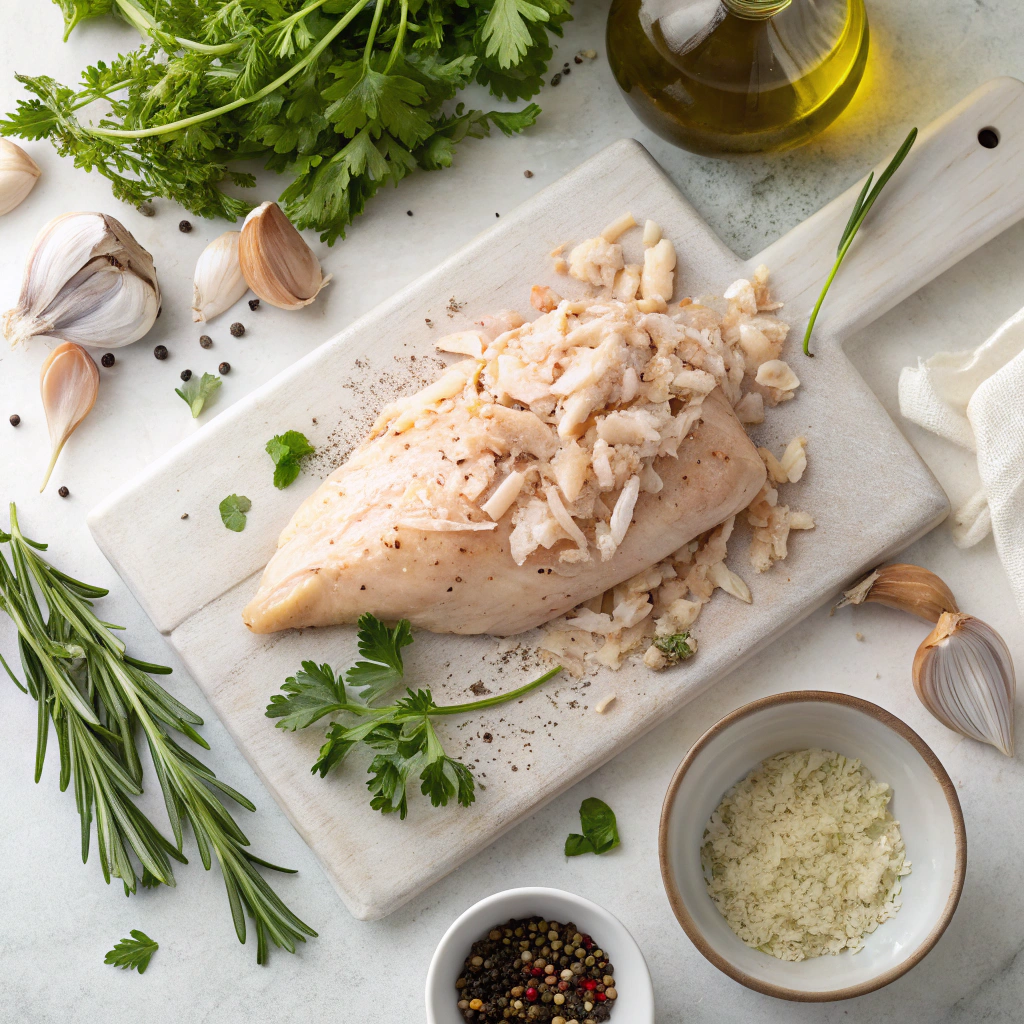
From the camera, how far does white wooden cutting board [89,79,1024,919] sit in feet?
7.97

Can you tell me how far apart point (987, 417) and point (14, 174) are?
286 centimetres

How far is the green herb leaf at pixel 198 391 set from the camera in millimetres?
2707

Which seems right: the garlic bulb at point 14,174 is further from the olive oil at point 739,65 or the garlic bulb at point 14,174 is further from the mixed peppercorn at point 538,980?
the mixed peppercorn at point 538,980

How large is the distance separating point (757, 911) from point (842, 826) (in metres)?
0.30

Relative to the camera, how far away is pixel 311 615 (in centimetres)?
237

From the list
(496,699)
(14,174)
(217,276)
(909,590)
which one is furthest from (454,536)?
(14,174)

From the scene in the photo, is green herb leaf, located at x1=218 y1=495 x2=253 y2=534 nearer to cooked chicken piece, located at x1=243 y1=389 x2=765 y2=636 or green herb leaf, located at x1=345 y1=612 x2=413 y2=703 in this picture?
cooked chicken piece, located at x1=243 y1=389 x2=765 y2=636

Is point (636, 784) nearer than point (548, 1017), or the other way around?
point (548, 1017)

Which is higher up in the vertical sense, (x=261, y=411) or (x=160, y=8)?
(x=160, y=8)

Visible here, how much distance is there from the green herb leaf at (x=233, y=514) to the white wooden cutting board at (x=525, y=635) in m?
0.02

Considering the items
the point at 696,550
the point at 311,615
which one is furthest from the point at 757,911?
the point at 311,615

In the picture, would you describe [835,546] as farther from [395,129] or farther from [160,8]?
[160,8]

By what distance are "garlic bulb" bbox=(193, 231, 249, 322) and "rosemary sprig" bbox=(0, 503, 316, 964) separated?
80cm

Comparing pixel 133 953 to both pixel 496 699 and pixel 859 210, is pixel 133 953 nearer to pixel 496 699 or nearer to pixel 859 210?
pixel 496 699
